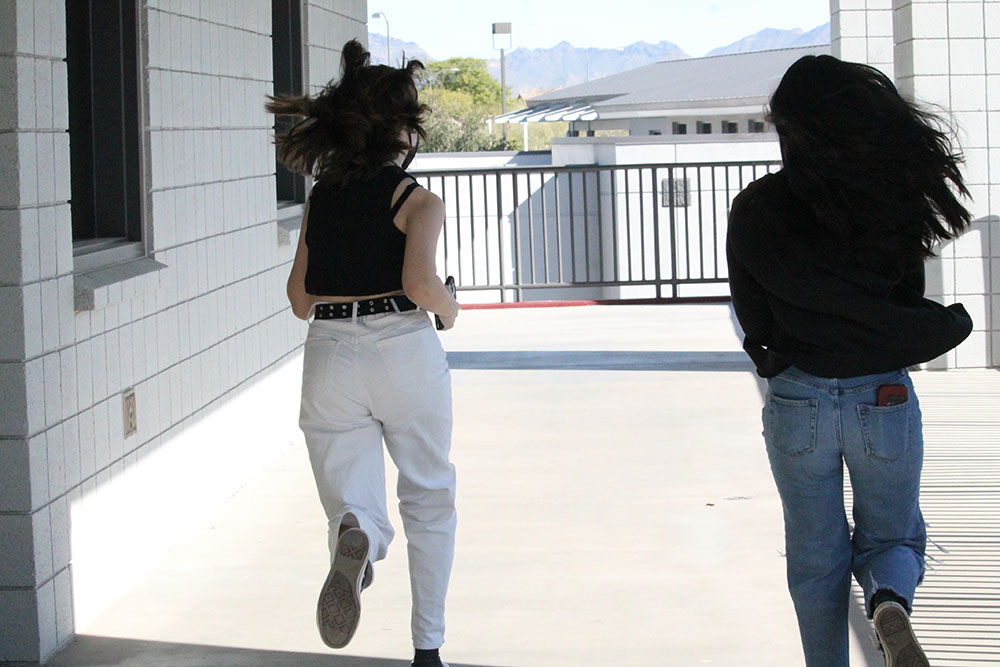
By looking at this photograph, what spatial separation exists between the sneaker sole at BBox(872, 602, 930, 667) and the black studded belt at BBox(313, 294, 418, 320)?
1428mm

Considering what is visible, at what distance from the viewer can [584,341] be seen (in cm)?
1041

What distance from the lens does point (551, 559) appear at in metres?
5.16

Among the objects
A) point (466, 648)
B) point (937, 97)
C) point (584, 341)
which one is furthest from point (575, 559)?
point (584, 341)

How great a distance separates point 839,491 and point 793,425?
8.7 inches

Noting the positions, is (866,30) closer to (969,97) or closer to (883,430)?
(969,97)

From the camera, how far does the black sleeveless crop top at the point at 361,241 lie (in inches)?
146

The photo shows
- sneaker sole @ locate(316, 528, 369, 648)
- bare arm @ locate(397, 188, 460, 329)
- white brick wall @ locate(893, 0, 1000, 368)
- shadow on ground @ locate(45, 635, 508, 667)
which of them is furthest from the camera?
white brick wall @ locate(893, 0, 1000, 368)

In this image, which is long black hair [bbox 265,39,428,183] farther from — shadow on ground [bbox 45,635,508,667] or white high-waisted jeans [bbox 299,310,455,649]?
shadow on ground [bbox 45,635,508,667]

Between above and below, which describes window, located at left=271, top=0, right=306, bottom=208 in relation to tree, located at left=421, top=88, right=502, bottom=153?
below

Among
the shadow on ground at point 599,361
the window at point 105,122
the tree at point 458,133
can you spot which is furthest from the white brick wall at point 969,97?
the tree at point 458,133

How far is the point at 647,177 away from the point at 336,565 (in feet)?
56.9

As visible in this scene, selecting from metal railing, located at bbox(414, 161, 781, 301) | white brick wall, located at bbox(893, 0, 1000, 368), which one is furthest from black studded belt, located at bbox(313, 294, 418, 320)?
metal railing, located at bbox(414, 161, 781, 301)

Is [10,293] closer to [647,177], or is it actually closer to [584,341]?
[584,341]

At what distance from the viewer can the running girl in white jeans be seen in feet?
12.1
